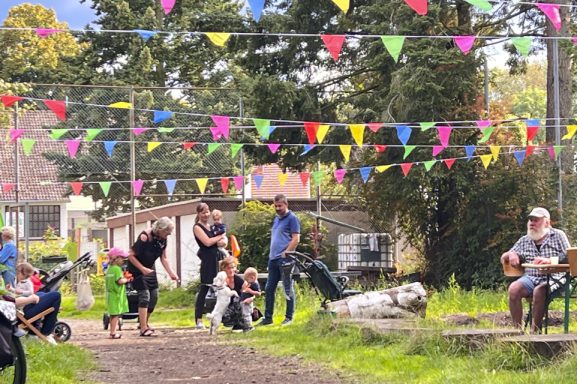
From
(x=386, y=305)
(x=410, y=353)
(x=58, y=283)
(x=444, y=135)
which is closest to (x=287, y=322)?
(x=386, y=305)

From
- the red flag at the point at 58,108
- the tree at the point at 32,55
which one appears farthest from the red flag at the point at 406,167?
the tree at the point at 32,55

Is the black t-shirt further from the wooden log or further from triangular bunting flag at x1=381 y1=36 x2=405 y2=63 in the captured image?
triangular bunting flag at x1=381 y1=36 x2=405 y2=63

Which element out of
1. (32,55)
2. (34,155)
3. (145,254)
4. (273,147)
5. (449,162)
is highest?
(32,55)

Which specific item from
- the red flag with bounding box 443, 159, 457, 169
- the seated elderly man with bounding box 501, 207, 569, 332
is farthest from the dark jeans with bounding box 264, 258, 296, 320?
the red flag with bounding box 443, 159, 457, 169

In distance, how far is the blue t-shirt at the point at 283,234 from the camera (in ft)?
42.1

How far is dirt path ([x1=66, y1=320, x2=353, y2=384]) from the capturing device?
26.2ft

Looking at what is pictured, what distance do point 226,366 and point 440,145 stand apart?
976 cm

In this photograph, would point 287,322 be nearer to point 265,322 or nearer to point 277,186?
point 265,322

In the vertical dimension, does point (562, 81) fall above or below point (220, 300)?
above

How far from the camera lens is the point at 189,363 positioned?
9.21m

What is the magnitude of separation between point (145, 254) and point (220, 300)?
1.11 meters

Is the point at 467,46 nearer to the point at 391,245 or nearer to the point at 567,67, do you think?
the point at 567,67

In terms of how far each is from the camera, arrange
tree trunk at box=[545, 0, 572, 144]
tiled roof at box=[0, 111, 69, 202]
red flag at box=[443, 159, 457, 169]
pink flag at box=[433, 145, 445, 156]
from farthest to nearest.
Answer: tiled roof at box=[0, 111, 69, 202]
tree trunk at box=[545, 0, 572, 144]
red flag at box=[443, 159, 457, 169]
pink flag at box=[433, 145, 445, 156]

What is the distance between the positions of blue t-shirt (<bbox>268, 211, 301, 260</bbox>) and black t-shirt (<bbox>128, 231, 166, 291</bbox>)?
1398 mm
